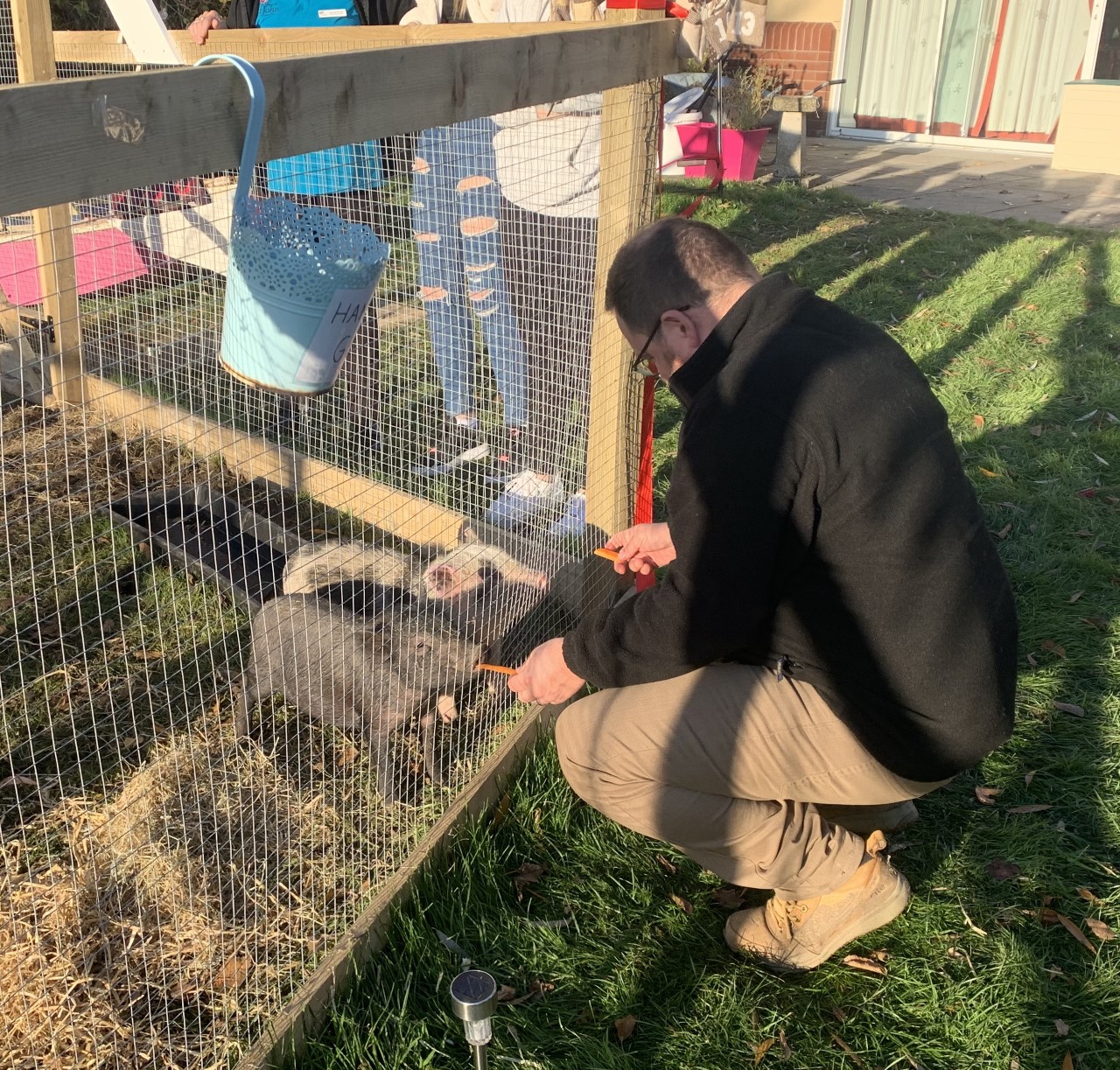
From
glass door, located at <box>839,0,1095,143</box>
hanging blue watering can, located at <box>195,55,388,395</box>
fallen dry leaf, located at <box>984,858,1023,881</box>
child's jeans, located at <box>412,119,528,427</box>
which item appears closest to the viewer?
hanging blue watering can, located at <box>195,55,388,395</box>

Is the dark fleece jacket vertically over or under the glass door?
under

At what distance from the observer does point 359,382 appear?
4.14 meters

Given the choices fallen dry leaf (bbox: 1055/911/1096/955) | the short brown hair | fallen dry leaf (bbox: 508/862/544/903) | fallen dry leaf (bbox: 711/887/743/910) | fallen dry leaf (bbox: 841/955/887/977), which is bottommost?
fallen dry leaf (bbox: 711/887/743/910)

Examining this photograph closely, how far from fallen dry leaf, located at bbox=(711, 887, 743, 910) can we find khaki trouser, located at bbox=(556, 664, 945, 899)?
178 millimetres

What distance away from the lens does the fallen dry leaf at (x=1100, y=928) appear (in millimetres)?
2361

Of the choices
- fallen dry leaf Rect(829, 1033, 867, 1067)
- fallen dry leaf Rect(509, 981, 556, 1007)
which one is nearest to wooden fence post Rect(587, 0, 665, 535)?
fallen dry leaf Rect(509, 981, 556, 1007)

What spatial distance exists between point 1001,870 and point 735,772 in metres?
0.91

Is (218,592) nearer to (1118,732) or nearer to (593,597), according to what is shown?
(593,597)

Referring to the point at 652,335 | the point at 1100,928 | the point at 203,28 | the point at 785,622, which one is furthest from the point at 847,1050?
the point at 203,28

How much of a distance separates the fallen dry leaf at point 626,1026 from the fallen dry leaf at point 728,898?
1.37ft

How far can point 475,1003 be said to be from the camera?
1.50m

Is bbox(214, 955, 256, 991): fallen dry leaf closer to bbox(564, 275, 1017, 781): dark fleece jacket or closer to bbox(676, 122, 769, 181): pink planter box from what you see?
bbox(564, 275, 1017, 781): dark fleece jacket

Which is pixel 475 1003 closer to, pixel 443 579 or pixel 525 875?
pixel 525 875

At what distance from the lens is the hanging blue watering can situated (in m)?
1.70
